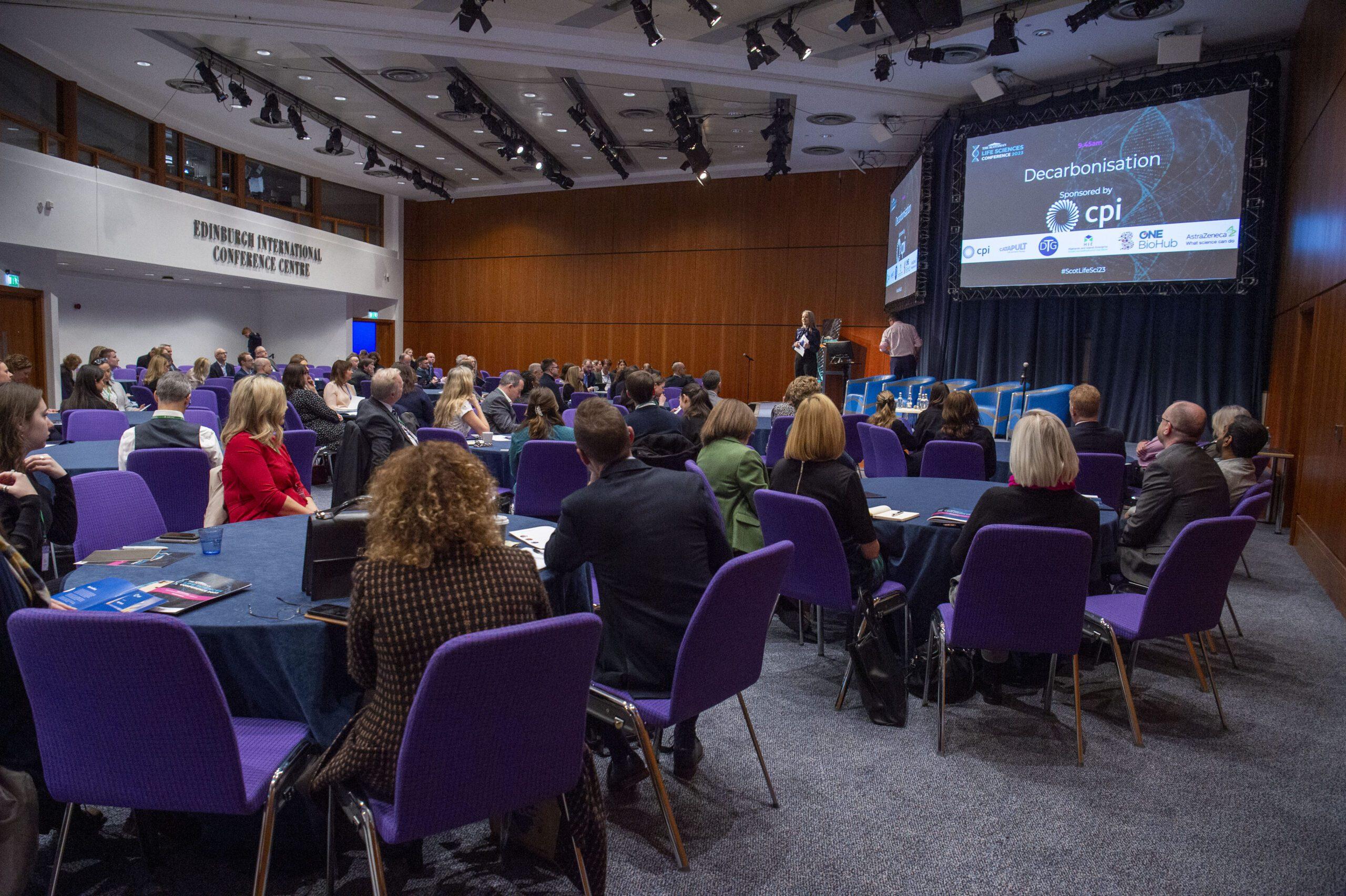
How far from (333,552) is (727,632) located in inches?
42.0

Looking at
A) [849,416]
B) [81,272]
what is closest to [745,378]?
[849,416]

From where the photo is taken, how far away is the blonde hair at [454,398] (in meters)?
6.16

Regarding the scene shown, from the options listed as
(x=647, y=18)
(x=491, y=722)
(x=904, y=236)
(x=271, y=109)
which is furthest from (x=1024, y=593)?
(x=271, y=109)

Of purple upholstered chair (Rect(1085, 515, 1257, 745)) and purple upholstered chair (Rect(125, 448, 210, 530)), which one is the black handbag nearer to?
purple upholstered chair (Rect(125, 448, 210, 530))

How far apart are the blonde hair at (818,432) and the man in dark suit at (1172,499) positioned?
1.49 meters

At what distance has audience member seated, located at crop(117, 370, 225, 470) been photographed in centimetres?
428

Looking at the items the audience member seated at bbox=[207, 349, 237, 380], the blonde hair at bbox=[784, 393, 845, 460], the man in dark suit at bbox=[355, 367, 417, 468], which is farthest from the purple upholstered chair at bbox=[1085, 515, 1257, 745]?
the audience member seated at bbox=[207, 349, 237, 380]

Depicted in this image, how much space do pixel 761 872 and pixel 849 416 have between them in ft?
18.4

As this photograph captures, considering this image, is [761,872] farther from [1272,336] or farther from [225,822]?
[1272,336]

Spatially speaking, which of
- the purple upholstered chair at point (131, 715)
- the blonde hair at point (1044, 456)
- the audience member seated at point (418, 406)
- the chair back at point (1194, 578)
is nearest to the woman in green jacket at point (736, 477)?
the blonde hair at point (1044, 456)

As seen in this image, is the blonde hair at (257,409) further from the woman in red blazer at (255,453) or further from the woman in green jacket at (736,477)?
the woman in green jacket at (736,477)

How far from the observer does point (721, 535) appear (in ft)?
8.04

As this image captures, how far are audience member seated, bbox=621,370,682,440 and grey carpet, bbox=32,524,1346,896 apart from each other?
185 centimetres

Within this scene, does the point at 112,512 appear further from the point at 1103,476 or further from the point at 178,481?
the point at 1103,476
